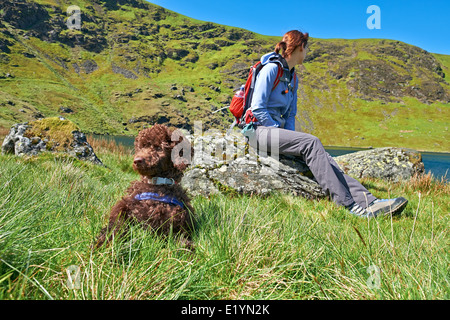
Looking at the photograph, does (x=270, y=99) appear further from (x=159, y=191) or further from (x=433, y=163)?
(x=433, y=163)

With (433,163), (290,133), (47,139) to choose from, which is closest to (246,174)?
(290,133)

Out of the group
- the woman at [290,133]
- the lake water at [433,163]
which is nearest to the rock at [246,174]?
the woman at [290,133]

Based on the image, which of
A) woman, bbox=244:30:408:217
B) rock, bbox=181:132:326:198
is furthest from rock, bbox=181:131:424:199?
woman, bbox=244:30:408:217

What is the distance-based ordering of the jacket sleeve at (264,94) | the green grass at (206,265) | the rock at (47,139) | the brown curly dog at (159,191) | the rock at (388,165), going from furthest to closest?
1. the rock at (388,165)
2. the rock at (47,139)
3. the jacket sleeve at (264,94)
4. the brown curly dog at (159,191)
5. the green grass at (206,265)

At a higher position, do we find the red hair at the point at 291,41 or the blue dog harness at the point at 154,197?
the red hair at the point at 291,41

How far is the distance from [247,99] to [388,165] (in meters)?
8.03

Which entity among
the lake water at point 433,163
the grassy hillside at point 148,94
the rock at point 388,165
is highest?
the grassy hillside at point 148,94

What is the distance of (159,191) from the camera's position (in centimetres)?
224

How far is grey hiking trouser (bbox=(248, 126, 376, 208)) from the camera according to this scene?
13.8ft

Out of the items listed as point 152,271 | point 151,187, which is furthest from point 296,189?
point 152,271

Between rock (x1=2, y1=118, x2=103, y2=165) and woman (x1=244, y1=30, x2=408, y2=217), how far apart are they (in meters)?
6.33

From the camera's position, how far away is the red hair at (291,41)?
489 cm
